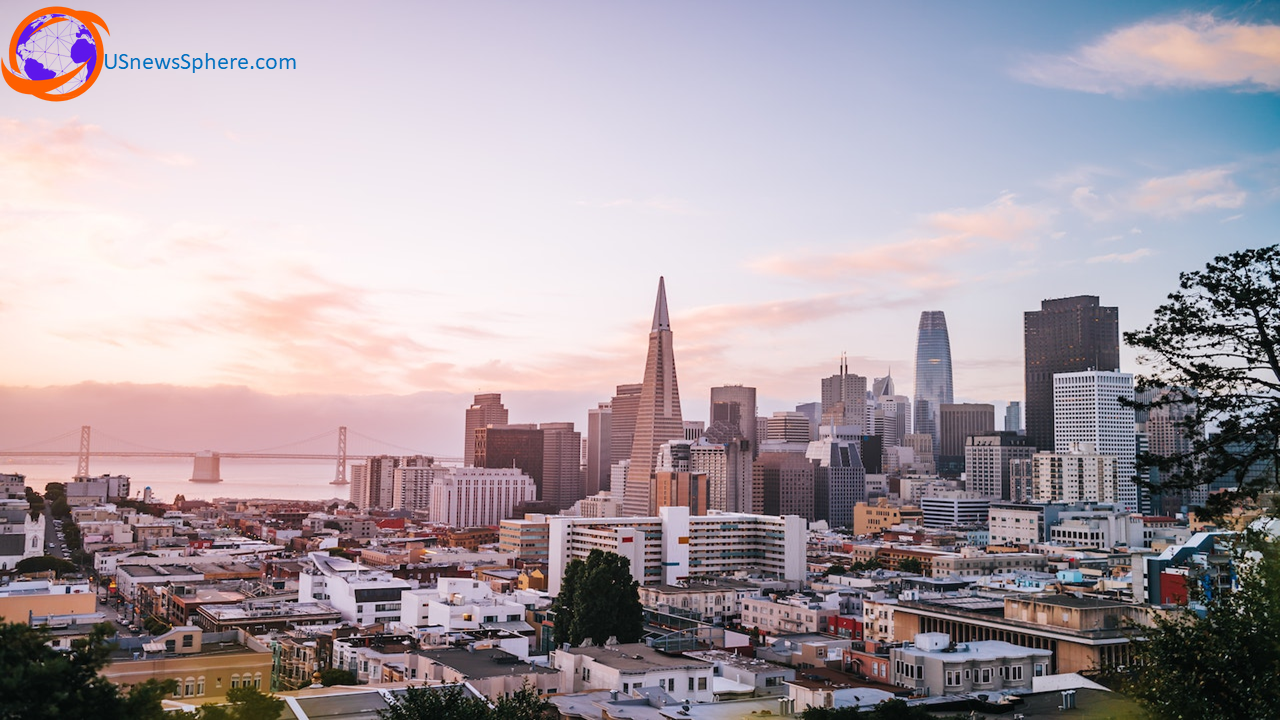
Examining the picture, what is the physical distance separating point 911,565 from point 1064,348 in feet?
325

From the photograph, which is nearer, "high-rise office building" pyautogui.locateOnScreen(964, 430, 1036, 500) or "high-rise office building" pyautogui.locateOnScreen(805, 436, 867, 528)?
"high-rise office building" pyautogui.locateOnScreen(805, 436, 867, 528)

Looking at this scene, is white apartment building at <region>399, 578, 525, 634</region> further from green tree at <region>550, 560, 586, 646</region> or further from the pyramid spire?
the pyramid spire

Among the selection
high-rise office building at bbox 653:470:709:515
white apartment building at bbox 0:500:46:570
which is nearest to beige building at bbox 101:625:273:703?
white apartment building at bbox 0:500:46:570

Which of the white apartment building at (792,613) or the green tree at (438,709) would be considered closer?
the green tree at (438,709)

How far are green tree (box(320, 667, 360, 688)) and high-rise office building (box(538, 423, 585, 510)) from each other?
13141 cm

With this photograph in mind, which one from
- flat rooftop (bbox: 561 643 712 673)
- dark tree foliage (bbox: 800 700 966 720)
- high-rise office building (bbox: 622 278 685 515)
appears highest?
high-rise office building (bbox: 622 278 685 515)

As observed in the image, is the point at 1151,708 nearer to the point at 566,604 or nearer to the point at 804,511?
the point at 566,604

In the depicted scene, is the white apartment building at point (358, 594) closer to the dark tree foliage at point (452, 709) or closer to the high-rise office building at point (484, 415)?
the dark tree foliage at point (452, 709)

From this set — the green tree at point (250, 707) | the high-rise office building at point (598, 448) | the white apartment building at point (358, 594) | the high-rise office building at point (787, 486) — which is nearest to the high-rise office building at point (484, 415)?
the high-rise office building at point (598, 448)

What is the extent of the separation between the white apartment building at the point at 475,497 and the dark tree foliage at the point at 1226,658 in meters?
109

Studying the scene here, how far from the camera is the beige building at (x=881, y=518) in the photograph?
332 ft

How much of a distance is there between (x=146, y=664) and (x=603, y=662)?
9.97m

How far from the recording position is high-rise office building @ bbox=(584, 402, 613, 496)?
558ft

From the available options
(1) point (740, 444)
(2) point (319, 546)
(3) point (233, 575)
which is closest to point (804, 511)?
(1) point (740, 444)
